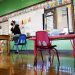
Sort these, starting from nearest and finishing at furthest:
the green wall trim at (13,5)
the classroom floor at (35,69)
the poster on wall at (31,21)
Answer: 1. the classroom floor at (35,69)
2. the poster on wall at (31,21)
3. the green wall trim at (13,5)

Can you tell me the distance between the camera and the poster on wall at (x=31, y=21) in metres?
7.70

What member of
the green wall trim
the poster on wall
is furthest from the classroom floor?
the green wall trim

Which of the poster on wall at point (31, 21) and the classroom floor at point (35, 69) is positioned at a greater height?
the poster on wall at point (31, 21)

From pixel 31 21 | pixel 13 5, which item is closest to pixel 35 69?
pixel 31 21

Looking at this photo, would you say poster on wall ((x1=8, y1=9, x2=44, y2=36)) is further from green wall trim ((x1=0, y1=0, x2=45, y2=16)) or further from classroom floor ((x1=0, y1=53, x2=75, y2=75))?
classroom floor ((x1=0, y1=53, x2=75, y2=75))

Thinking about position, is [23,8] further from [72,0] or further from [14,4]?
[72,0]

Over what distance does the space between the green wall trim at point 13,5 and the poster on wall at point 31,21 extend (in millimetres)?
439

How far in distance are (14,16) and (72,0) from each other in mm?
3836

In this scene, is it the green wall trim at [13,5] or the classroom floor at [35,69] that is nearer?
the classroom floor at [35,69]

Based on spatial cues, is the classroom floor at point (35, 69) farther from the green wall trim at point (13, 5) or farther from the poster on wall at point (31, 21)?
the green wall trim at point (13, 5)

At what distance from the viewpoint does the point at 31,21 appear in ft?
27.1

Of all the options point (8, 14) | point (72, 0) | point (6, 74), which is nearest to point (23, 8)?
point (8, 14)

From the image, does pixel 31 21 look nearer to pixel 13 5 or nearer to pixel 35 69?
pixel 13 5

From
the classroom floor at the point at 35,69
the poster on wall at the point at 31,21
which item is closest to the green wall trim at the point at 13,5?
the poster on wall at the point at 31,21
